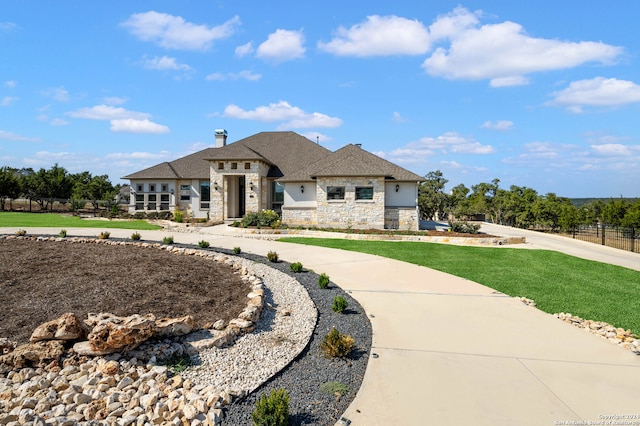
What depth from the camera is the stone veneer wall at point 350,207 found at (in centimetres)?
2102

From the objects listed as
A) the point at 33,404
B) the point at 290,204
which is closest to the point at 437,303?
the point at 33,404

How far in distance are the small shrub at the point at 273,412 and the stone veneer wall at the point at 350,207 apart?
718 inches

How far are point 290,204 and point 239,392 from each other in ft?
65.0

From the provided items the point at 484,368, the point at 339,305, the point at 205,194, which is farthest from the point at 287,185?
the point at 484,368

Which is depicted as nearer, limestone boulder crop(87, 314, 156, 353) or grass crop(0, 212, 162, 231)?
limestone boulder crop(87, 314, 156, 353)

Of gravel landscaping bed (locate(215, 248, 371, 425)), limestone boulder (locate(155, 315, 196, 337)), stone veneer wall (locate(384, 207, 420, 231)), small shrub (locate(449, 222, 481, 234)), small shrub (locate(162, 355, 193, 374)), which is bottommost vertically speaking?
gravel landscaping bed (locate(215, 248, 371, 425))

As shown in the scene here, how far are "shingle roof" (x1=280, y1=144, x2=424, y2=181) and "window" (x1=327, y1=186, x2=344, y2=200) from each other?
969 millimetres

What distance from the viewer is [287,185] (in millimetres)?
23203

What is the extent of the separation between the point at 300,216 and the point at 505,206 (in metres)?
22.5

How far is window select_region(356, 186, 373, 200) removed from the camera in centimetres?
2116

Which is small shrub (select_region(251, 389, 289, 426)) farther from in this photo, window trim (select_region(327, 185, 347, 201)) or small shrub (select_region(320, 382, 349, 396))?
window trim (select_region(327, 185, 347, 201))

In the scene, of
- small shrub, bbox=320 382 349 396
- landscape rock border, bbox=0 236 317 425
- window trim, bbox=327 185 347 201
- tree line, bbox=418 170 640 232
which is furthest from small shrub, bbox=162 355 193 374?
tree line, bbox=418 170 640 232

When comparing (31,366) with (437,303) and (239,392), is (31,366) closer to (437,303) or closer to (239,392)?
(239,392)

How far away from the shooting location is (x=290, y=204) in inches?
912
